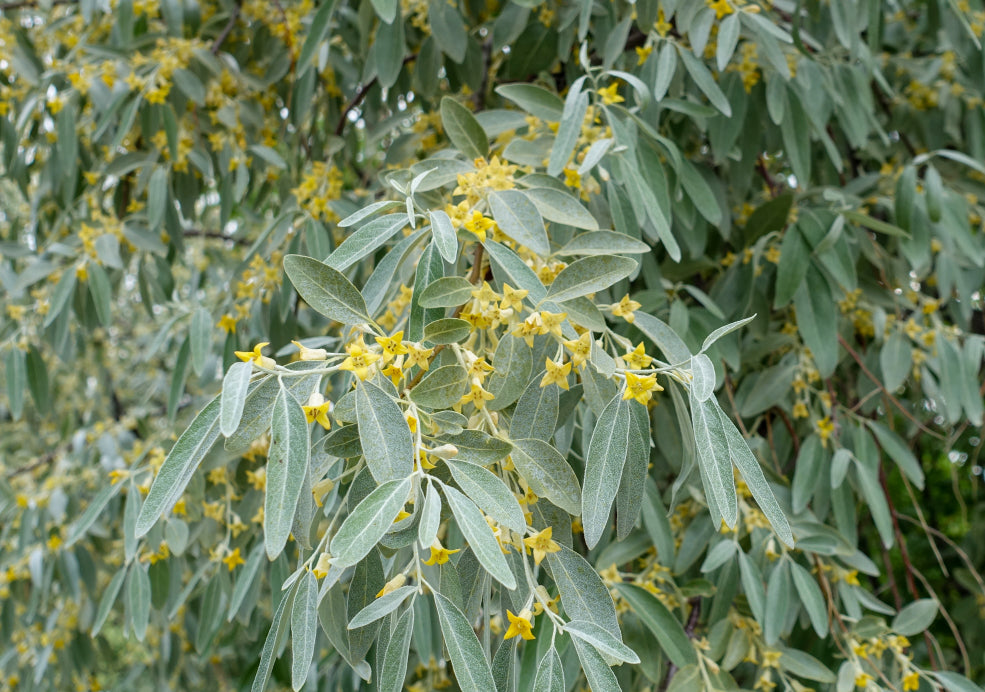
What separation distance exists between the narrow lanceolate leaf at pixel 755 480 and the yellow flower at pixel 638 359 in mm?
66

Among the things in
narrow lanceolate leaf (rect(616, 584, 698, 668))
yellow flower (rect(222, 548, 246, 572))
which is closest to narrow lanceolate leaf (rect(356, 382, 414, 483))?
narrow lanceolate leaf (rect(616, 584, 698, 668))

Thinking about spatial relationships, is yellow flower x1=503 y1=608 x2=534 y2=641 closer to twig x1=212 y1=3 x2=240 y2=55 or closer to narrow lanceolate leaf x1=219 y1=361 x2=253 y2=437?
narrow lanceolate leaf x1=219 y1=361 x2=253 y2=437

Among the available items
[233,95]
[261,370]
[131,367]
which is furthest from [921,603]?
[131,367]

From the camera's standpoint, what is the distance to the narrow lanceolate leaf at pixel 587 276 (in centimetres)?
69

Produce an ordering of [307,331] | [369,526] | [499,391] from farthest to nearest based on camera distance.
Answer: [307,331] < [499,391] < [369,526]

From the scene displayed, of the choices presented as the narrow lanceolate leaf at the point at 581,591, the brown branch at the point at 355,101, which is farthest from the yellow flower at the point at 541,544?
the brown branch at the point at 355,101

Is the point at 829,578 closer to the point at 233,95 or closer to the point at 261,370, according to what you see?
the point at 261,370

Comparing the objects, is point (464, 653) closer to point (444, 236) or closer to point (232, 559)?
point (444, 236)

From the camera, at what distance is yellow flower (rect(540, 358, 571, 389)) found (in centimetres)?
67

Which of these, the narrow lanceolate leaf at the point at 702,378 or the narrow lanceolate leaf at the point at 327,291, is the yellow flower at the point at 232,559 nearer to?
the narrow lanceolate leaf at the point at 327,291

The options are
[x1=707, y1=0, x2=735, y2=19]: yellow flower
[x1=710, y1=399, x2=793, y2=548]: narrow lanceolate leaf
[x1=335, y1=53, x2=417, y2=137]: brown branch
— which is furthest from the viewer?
[x1=335, y1=53, x2=417, y2=137]: brown branch

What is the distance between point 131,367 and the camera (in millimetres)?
2873

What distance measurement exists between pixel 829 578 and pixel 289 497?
90 centimetres

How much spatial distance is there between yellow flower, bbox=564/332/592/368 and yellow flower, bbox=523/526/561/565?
0.14 meters
